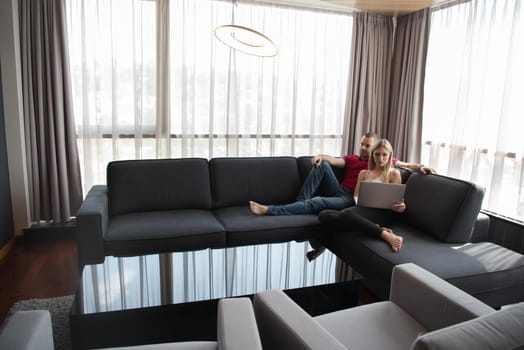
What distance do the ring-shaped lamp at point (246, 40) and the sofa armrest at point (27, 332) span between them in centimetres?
176

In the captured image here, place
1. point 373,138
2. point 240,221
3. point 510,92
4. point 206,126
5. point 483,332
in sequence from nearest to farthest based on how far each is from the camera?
point 483,332 → point 240,221 → point 510,92 → point 373,138 → point 206,126

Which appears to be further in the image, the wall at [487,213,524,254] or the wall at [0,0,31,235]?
the wall at [0,0,31,235]

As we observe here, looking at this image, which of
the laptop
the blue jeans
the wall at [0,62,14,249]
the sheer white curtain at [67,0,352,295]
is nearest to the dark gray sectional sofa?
the blue jeans

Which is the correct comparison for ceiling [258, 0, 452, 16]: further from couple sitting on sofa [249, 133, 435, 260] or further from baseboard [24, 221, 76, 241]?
baseboard [24, 221, 76, 241]

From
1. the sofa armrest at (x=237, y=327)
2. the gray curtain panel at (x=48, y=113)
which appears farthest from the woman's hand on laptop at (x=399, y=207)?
the gray curtain panel at (x=48, y=113)

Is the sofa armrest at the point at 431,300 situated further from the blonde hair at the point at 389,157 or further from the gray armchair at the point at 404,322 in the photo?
the blonde hair at the point at 389,157

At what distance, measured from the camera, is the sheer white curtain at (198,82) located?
363 cm

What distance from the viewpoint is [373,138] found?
3.43 meters

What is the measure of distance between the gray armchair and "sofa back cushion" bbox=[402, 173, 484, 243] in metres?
1.03

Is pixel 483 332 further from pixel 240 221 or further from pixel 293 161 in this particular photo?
pixel 293 161

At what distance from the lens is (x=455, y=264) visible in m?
2.27

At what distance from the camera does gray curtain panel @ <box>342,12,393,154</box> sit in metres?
4.37

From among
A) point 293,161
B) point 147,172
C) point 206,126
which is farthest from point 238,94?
point 147,172

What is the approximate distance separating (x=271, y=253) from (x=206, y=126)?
1971mm
